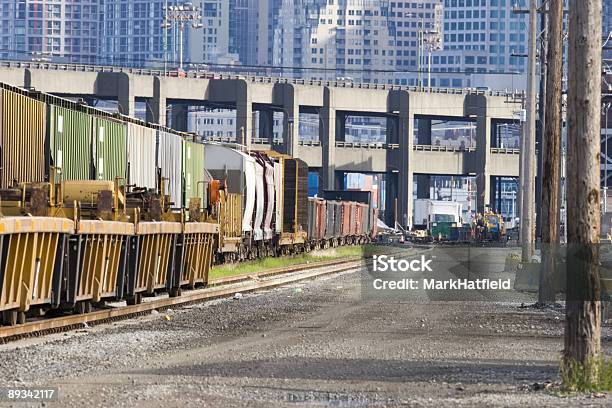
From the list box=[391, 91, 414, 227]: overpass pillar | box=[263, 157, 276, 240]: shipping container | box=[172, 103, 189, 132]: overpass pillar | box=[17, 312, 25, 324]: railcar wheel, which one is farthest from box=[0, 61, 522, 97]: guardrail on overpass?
box=[17, 312, 25, 324]: railcar wheel

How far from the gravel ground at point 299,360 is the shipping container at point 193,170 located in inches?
532

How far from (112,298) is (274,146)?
94573 millimetres

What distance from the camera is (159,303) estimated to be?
2478 cm

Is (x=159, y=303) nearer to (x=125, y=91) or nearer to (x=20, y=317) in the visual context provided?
(x=20, y=317)

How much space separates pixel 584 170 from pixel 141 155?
67.8 feet

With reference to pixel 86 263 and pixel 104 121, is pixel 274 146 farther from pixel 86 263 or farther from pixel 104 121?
pixel 86 263

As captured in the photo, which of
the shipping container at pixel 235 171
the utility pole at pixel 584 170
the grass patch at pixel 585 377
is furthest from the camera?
the shipping container at pixel 235 171

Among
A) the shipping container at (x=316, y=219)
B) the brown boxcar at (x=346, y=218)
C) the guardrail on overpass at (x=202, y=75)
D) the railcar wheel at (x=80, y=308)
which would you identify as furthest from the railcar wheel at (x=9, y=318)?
the guardrail on overpass at (x=202, y=75)

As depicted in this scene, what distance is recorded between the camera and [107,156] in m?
30.1

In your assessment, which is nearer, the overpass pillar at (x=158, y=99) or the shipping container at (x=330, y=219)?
the shipping container at (x=330, y=219)

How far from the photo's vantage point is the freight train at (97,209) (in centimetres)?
1869

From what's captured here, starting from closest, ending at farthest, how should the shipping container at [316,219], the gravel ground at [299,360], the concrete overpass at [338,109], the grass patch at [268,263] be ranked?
the gravel ground at [299,360] → the grass patch at [268,263] → the shipping container at [316,219] → the concrete overpass at [338,109]

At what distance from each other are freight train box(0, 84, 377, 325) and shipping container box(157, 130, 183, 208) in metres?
0.04

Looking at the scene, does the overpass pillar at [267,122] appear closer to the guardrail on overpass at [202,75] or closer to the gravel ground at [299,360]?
the guardrail on overpass at [202,75]
